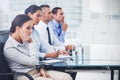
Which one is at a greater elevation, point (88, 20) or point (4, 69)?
point (88, 20)

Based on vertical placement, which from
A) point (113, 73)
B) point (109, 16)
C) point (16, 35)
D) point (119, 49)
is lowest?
point (113, 73)

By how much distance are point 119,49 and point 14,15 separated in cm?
141

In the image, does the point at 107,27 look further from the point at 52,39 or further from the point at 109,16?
the point at 52,39

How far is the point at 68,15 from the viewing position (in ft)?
9.46

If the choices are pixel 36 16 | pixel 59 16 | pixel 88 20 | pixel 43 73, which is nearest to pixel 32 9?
pixel 36 16

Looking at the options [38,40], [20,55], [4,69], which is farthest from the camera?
[38,40]

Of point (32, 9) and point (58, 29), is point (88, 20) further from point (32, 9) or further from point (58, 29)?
point (32, 9)

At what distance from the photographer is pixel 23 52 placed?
2.83 metres

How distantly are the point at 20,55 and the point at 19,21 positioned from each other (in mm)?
422

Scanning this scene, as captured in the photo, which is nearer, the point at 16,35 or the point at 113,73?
the point at 16,35

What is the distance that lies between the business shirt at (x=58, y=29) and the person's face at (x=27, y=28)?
25 centimetres

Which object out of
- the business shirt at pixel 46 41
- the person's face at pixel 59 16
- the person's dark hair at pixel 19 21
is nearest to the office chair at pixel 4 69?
the person's dark hair at pixel 19 21

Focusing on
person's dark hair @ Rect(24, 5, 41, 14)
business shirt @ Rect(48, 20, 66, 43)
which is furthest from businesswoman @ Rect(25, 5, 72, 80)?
business shirt @ Rect(48, 20, 66, 43)

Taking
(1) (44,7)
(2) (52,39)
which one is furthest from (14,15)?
(2) (52,39)
